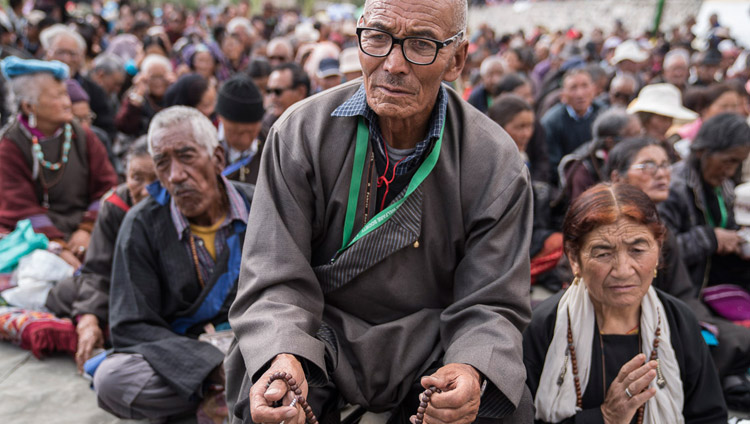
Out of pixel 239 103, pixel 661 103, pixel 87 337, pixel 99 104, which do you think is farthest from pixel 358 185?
pixel 99 104

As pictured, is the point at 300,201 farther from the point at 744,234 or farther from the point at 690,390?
the point at 744,234

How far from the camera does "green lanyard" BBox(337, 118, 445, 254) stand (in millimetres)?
1995

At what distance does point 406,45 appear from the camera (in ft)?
6.17

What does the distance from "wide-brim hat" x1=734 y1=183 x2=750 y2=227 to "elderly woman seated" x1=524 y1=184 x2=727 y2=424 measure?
71.2 inches

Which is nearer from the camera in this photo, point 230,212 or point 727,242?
point 230,212

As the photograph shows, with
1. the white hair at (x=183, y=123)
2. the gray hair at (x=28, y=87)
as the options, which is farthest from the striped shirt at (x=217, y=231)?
the gray hair at (x=28, y=87)

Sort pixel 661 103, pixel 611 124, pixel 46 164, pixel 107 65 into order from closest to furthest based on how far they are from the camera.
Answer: pixel 46 164 < pixel 611 124 < pixel 661 103 < pixel 107 65

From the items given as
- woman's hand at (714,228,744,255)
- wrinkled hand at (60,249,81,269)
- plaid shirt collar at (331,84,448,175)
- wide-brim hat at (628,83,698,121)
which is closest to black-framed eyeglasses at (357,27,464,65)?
plaid shirt collar at (331,84,448,175)

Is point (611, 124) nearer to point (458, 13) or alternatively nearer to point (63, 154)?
point (458, 13)

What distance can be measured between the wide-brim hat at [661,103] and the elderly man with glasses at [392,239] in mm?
3808

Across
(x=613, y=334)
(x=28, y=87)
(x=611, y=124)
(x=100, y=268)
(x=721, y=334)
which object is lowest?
(x=721, y=334)

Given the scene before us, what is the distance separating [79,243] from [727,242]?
3.98 meters

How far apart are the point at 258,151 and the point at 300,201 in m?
2.27

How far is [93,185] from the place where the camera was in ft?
13.6
